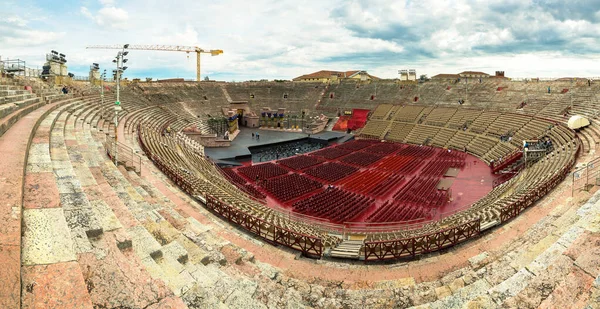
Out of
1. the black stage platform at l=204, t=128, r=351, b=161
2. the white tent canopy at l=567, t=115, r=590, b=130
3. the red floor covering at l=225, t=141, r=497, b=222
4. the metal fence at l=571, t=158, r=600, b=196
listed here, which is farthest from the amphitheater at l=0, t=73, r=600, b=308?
the black stage platform at l=204, t=128, r=351, b=161

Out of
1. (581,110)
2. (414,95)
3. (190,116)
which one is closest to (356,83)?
(414,95)

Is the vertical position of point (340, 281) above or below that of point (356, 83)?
below

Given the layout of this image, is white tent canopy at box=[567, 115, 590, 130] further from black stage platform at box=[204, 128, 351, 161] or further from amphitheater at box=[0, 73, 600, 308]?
black stage platform at box=[204, 128, 351, 161]

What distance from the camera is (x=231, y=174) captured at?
1091 inches

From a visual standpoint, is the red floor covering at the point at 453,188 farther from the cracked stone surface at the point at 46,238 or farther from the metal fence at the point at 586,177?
the cracked stone surface at the point at 46,238

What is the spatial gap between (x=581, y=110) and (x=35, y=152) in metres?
42.2

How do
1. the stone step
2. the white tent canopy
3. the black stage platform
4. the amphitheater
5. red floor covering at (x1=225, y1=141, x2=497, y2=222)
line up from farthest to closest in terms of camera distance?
1. the black stage platform
2. the white tent canopy
3. red floor covering at (x1=225, y1=141, x2=497, y2=222)
4. the amphitheater
5. the stone step

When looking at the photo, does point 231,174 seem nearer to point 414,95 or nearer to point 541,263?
point 541,263

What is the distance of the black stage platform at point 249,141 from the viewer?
34166 mm

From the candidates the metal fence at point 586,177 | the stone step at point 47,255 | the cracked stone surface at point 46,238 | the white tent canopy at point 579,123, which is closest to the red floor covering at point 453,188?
the metal fence at point 586,177

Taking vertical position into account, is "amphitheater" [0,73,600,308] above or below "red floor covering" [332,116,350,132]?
below

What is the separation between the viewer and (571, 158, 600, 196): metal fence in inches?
510

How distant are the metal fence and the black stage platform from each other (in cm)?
2712

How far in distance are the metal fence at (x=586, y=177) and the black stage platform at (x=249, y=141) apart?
27124mm
